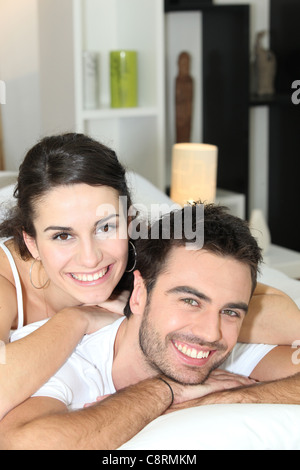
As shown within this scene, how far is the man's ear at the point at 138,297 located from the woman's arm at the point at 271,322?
31 cm

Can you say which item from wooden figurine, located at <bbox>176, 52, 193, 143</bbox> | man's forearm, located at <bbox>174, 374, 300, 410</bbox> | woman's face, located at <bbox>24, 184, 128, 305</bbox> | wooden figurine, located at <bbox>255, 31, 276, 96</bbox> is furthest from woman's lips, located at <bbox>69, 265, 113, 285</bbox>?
wooden figurine, located at <bbox>255, 31, 276, 96</bbox>

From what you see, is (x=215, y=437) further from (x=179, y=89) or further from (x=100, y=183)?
(x=179, y=89)

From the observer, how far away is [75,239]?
155 cm

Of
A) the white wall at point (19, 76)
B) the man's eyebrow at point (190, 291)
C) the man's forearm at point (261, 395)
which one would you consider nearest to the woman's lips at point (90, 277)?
the man's eyebrow at point (190, 291)

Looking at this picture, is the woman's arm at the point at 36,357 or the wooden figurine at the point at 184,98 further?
the wooden figurine at the point at 184,98

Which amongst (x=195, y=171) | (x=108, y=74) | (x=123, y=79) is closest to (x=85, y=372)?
(x=195, y=171)

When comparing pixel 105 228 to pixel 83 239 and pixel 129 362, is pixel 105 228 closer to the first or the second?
pixel 83 239

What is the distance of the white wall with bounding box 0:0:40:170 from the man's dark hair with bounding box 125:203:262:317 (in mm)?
1958

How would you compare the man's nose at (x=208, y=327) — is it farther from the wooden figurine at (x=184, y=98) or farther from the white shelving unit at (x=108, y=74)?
the wooden figurine at (x=184, y=98)

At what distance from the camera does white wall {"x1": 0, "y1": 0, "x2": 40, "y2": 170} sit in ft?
11.1

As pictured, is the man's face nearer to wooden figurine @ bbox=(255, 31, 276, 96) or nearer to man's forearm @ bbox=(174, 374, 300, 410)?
man's forearm @ bbox=(174, 374, 300, 410)

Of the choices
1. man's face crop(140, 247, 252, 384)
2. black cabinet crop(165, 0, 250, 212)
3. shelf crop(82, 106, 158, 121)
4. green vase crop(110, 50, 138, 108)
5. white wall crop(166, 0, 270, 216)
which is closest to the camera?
man's face crop(140, 247, 252, 384)

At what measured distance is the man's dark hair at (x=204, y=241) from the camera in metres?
1.48

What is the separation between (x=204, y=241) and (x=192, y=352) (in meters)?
0.23
